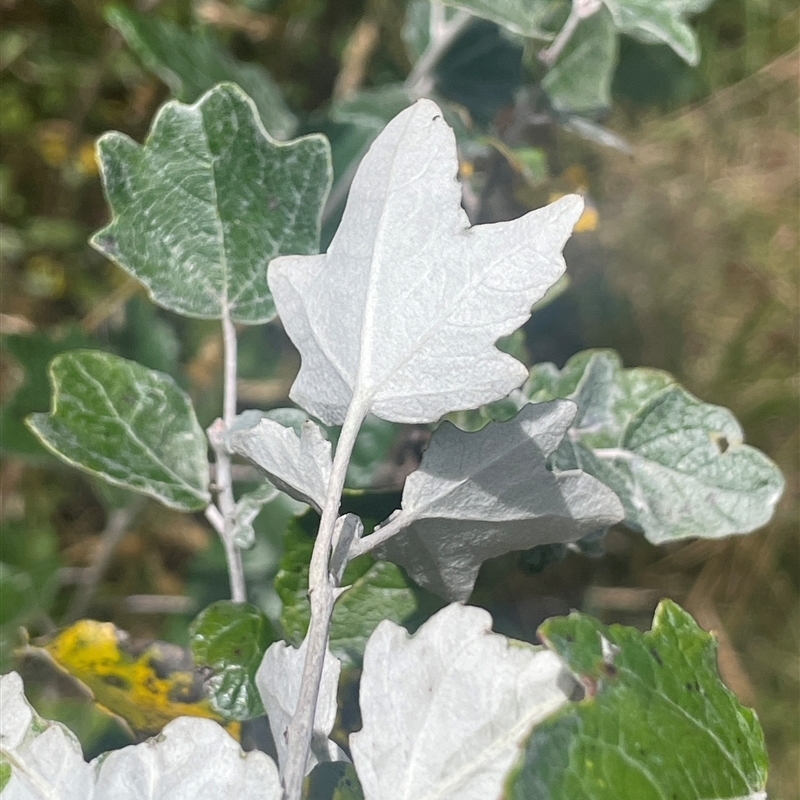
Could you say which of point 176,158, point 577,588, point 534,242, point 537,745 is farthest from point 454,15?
point 577,588

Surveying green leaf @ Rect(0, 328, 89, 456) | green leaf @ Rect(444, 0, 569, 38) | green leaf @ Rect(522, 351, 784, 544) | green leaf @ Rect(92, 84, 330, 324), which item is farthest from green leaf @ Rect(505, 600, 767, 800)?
green leaf @ Rect(0, 328, 89, 456)

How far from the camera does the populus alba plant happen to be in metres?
0.37

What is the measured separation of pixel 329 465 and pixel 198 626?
0.19 m

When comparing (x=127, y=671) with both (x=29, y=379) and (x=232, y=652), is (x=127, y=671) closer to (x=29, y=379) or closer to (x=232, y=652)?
(x=232, y=652)

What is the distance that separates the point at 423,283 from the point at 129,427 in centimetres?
26

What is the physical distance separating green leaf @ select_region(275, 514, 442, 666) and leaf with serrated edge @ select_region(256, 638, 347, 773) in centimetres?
10

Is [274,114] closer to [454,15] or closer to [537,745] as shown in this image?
[454,15]

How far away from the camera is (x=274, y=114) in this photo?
85cm

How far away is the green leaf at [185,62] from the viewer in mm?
749

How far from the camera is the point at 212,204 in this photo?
0.56m

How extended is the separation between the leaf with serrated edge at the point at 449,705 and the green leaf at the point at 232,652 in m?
0.15

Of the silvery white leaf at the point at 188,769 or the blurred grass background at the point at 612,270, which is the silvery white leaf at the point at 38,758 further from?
the blurred grass background at the point at 612,270

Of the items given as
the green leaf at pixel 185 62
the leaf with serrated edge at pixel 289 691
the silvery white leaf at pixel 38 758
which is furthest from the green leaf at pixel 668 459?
the green leaf at pixel 185 62

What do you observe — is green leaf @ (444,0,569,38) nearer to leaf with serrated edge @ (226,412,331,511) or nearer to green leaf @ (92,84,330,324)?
green leaf @ (92,84,330,324)
